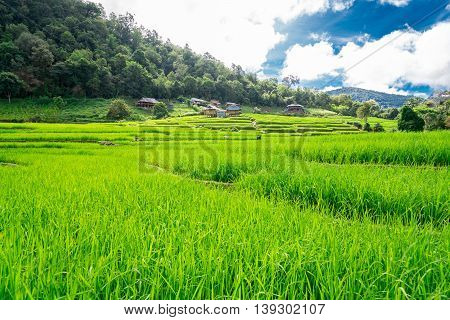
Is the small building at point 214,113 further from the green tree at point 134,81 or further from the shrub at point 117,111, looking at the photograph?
the green tree at point 134,81

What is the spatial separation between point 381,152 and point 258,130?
1807 cm

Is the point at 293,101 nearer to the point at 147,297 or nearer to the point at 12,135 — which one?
Result: the point at 12,135

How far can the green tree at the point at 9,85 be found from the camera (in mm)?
29938

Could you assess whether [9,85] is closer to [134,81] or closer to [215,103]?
[134,81]

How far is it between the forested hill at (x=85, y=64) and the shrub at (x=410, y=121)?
2920cm

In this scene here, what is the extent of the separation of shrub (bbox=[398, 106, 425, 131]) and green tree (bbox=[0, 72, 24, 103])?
1557 inches

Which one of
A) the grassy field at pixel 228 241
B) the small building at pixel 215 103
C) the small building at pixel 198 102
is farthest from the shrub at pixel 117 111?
the grassy field at pixel 228 241

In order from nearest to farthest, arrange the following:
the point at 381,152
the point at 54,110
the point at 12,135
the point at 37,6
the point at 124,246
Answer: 1. the point at 124,246
2. the point at 381,152
3. the point at 12,135
4. the point at 54,110
5. the point at 37,6

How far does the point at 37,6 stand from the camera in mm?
49312

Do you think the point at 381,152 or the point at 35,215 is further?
the point at 381,152

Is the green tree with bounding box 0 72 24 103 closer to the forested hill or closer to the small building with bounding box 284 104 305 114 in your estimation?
the forested hill

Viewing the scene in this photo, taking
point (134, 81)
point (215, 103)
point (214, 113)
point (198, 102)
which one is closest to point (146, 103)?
point (134, 81)

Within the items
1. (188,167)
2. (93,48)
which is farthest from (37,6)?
(188,167)
